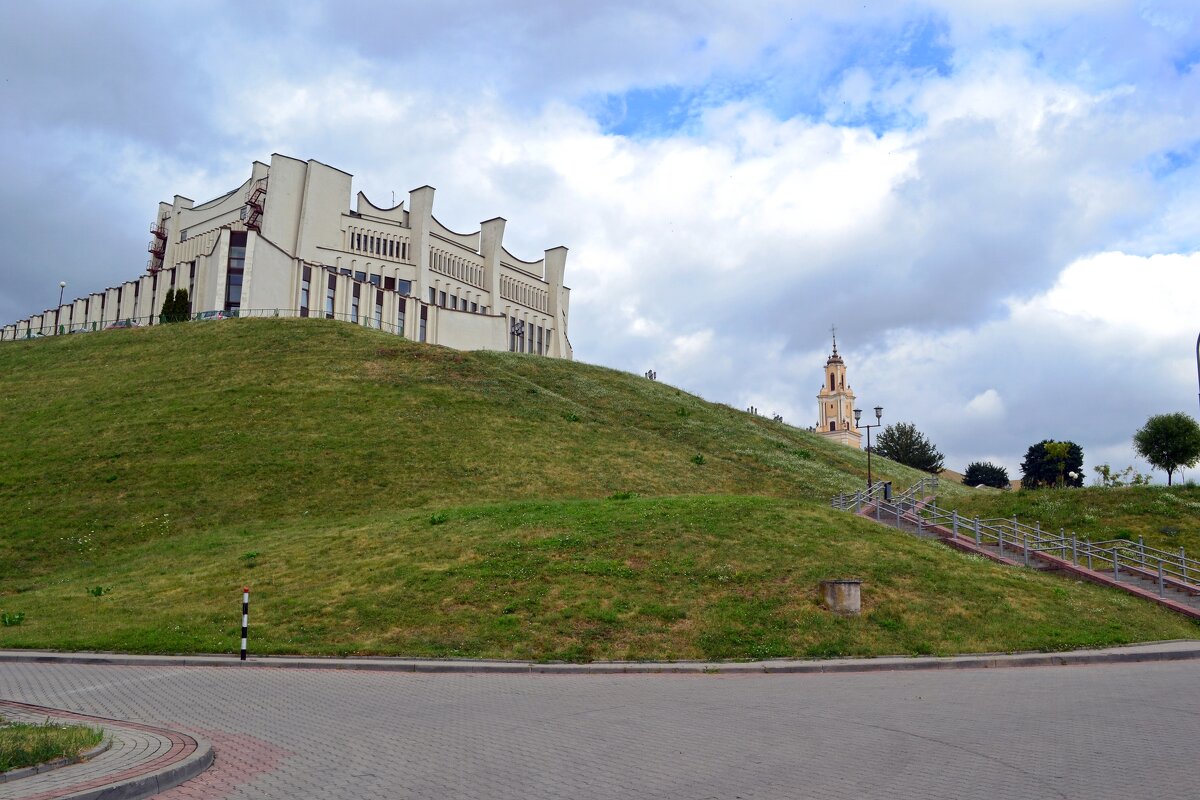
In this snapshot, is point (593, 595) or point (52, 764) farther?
point (593, 595)

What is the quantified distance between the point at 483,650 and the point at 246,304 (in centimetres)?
6088

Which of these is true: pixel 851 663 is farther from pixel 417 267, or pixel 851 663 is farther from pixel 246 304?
pixel 417 267

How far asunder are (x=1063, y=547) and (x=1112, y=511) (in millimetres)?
6877

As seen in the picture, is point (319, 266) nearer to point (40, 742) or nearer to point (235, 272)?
point (235, 272)

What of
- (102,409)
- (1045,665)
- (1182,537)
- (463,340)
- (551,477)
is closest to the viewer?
(1045,665)

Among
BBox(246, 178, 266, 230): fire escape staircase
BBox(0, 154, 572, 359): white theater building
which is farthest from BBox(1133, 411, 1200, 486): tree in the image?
BBox(246, 178, 266, 230): fire escape staircase

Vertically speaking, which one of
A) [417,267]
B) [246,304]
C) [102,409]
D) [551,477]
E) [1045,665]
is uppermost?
[417,267]

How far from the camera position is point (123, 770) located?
654 centimetres

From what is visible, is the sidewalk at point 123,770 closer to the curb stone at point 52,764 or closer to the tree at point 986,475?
the curb stone at point 52,764

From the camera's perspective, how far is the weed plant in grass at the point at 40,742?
6.41 metres

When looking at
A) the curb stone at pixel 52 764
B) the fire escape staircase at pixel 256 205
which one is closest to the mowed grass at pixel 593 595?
the curb stone at pixel 52 764

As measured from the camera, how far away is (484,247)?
95688mm

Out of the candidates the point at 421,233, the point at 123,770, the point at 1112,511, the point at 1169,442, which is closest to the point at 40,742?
the point at 123,770

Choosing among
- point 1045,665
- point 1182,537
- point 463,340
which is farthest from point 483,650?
point 463,340
